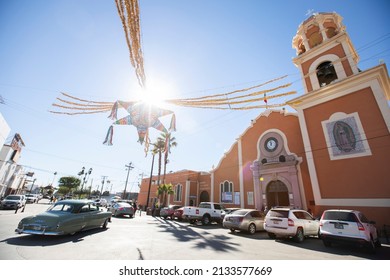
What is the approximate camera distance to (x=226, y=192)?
882 inches

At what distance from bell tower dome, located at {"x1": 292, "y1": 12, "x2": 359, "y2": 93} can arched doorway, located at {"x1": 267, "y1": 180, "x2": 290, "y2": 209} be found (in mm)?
9351

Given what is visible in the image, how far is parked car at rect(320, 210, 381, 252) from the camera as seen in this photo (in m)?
6.46

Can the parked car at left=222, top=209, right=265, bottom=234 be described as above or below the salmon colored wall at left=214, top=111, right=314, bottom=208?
below

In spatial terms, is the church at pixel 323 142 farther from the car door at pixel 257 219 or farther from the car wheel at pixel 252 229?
the car wheel at pixel 252 229

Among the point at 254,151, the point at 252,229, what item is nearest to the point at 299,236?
the point at 252,229

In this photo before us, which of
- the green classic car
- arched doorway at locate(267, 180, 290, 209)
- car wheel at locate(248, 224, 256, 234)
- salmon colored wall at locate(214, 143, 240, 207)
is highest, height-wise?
salmon colored wall at locate(214, 143, 240, 207)

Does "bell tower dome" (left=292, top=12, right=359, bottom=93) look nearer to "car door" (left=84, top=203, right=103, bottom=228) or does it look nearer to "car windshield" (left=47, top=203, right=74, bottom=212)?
"car door" (left=84, top=203, right=103, bottom=228)

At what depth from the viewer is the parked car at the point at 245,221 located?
1045cm

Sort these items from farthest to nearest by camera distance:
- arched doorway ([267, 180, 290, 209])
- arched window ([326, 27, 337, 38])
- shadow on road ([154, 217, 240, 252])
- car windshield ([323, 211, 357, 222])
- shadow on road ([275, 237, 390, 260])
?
arched doorway ([267, 180, 290, 209]), arched window ([326, 27, 337, 38]), car windshield ([323, 211, 357, 222]), shadow on road ([154, 217, 240, 252]), shadow on road ([275, 237, 390, 260])

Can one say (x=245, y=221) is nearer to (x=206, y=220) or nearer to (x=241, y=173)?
(x=206, y=220)

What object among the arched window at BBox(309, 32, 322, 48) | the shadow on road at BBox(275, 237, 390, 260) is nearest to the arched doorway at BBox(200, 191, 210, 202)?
the shadow on road at BBox(275, 237, 390, 260)

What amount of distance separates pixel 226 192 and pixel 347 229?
16053 millimetres

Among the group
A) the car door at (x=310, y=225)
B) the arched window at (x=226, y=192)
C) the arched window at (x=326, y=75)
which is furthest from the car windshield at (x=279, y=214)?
the arched window at (x=226, y=192)

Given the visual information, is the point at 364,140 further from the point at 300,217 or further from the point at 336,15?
the point at 336,15
